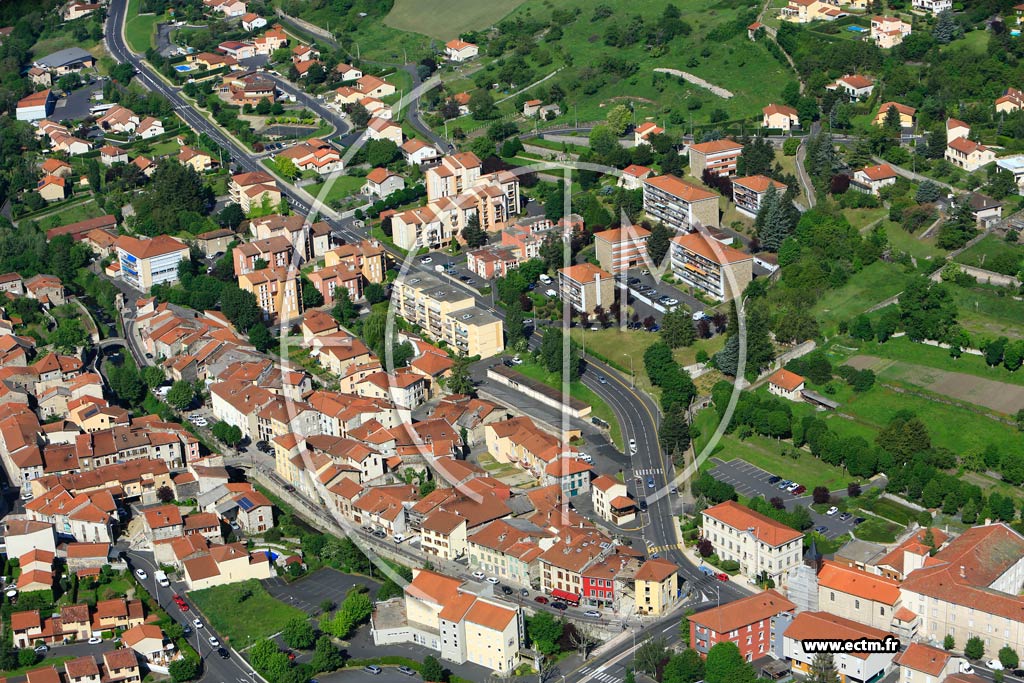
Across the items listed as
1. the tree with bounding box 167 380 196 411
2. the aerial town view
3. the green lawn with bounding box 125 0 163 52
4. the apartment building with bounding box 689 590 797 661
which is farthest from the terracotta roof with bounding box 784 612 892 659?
the green lawn with bounding box 125 0 163 52

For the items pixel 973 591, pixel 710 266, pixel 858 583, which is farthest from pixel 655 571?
pixel 710 266

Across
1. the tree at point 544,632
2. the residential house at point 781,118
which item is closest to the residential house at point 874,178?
the residential house at point 781,118

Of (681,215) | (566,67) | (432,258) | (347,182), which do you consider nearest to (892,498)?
(681,215)

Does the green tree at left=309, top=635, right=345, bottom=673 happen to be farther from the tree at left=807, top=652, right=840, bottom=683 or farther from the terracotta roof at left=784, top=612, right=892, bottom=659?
the tree at left=807, top=652, right=840, bottom=683

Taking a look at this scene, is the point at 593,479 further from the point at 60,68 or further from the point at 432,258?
the point at 60,68

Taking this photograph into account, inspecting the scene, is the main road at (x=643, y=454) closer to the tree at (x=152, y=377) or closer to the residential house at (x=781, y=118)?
the tree at (x=152, y=377)

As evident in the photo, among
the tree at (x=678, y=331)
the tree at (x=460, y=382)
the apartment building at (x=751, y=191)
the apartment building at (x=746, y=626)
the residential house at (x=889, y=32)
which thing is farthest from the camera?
the residential house at (x=889, y=32)
